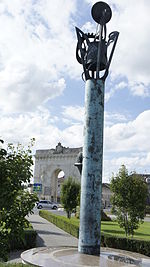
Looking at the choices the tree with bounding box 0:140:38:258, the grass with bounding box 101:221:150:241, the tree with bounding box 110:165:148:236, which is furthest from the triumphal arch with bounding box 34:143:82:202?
the tree with bounding box 0:140:38:258

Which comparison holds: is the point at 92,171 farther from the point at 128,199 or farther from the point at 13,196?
the point at 128,199

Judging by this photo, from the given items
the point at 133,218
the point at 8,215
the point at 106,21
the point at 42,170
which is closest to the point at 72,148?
the point at 42,170

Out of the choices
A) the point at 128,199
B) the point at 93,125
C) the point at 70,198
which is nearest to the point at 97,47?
the point at 93,125

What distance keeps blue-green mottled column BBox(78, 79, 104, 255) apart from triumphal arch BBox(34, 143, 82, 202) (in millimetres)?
47047

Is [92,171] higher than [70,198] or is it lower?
higher

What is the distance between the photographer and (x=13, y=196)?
4.62 metres

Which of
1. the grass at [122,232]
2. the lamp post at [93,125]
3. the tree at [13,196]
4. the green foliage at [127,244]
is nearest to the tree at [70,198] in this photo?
the grass at [122,232]

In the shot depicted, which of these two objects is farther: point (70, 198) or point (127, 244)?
point (70, 198)

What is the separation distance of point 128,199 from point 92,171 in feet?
28.5

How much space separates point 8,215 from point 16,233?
1.00 feet

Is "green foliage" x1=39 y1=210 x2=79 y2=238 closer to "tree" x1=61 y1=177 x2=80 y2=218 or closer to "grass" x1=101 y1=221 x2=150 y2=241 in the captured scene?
"grass" x1=101 y1=221 x2=150 y2=241

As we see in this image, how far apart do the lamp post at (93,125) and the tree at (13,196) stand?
272 centimetres

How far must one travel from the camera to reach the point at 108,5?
8875mm

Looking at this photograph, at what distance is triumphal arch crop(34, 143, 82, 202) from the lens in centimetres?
5614
